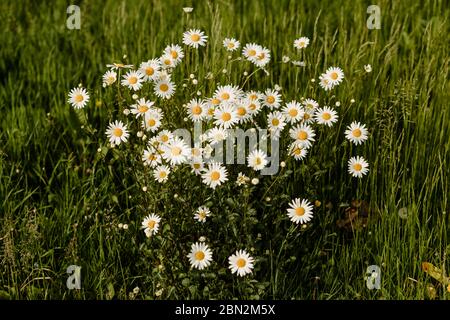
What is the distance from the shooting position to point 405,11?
4.26m

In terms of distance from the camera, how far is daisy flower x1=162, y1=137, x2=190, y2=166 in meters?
2.50

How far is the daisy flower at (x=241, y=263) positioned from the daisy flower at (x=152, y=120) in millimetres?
553

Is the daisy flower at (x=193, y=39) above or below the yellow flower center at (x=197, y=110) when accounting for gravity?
above

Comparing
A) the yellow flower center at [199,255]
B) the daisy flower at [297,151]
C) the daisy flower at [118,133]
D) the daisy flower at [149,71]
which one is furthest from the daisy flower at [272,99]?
the yellow flower center at [199,255]

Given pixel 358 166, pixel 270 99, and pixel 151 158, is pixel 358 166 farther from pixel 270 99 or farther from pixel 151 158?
pixel 151 158

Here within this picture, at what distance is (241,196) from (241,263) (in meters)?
0.23

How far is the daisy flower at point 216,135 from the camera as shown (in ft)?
8.27

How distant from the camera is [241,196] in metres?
2.55

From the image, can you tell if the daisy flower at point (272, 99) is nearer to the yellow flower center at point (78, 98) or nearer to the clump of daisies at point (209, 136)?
the clump of daisies at point (209, 136)

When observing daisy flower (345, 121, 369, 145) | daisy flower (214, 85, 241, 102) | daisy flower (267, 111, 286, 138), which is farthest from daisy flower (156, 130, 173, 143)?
daisy flower (345, 121, 369, 145)

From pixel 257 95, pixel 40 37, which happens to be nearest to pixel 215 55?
pixel 257 95

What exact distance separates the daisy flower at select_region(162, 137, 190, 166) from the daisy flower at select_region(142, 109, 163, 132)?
125 mm

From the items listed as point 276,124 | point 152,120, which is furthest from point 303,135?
point 152,120

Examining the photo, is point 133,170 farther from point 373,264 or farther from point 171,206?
point 373,264
